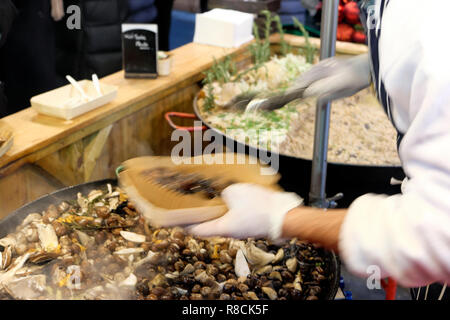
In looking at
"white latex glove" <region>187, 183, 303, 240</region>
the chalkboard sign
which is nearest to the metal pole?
"white latex glove" <region>187, 183, 303, 240</region>

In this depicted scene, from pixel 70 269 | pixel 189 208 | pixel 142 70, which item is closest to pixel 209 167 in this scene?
pixel 189 208

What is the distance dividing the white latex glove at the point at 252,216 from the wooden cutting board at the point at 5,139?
0.94 metres

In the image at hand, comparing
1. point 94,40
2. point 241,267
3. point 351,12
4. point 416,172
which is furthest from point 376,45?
point 94,40

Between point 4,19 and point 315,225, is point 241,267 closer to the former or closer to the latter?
point 315,225

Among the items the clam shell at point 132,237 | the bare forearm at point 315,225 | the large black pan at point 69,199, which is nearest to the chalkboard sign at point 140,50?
the large black pan at point 69,199

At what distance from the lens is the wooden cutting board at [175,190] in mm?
1165

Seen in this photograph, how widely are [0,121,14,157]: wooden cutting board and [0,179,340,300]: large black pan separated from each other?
0.26 m

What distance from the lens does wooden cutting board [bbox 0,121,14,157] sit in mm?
1755

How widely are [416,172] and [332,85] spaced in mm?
665

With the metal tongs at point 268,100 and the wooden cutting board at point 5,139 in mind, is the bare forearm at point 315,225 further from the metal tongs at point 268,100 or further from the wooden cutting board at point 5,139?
the wooden cutting board at point 5,139

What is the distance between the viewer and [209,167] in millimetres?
1340

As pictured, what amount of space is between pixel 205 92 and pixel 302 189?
88cm

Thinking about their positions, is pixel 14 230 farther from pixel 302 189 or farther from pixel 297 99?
pixel 302 189

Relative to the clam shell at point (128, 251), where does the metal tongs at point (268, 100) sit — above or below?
above
